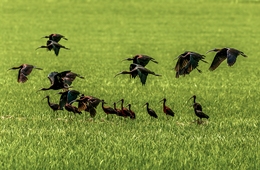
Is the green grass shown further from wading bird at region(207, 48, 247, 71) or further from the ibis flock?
wading bird at region(207, 48, 247, 71)

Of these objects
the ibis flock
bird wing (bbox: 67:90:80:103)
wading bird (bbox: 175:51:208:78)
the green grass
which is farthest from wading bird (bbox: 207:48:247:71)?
bird wing (bbox: 67:90:80:103)

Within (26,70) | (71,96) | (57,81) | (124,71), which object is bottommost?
(71,96)

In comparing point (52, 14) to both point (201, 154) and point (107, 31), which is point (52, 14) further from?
point (201, 154)

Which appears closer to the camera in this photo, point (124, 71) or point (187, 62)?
point (124, 71)

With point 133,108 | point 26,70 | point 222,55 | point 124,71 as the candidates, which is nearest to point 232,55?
point 222,55

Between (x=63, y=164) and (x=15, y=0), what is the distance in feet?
191

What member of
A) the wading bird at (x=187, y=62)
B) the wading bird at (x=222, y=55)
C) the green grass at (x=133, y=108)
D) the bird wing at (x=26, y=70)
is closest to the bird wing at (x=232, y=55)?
the wading bird at (x=222, y=55)

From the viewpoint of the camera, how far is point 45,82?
63.8 ft

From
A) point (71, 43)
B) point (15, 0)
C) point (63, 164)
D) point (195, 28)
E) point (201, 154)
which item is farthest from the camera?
point (15, 0)

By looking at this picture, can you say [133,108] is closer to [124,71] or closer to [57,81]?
[57,81]

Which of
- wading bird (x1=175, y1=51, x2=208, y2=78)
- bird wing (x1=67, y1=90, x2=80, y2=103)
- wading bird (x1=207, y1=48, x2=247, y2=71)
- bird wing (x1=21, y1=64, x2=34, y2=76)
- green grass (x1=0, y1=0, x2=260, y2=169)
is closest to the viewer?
wading bird (x1=207, y1=48, x2=247, y2=71)

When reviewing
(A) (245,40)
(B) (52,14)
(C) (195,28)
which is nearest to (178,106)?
(A) (245,40)

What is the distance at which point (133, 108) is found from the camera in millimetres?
14188

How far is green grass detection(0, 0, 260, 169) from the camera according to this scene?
917 cm
